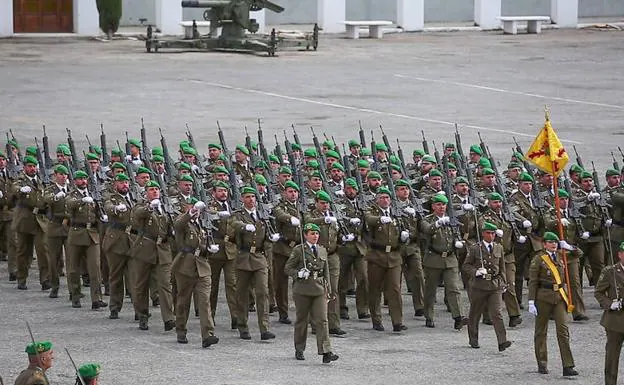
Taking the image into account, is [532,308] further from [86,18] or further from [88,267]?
[86,18]

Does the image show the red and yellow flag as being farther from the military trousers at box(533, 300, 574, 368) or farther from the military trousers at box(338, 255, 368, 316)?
Result: the military trousers at box(533, 300, 574, 368)

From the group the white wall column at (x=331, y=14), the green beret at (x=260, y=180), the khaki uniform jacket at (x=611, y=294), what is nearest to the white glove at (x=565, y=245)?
the khaki uniform jacket at (x=611, y=294)

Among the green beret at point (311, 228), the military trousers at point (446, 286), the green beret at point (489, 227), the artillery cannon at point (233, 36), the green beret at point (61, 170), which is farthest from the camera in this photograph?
the artillery cannon at point (233, 36)

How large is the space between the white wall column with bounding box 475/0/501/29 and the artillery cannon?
28.6 ft

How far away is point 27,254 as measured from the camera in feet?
61.6

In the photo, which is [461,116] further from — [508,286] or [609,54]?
[508,286]

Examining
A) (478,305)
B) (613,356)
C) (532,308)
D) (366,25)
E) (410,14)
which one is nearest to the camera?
(613,356)

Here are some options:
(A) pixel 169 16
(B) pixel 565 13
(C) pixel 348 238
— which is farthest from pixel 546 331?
(B) pixel 565 13

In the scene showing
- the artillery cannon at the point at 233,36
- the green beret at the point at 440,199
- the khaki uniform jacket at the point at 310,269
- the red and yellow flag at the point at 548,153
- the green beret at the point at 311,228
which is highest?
the artillery cannon at the point at 233,36

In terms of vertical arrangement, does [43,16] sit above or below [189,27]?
above

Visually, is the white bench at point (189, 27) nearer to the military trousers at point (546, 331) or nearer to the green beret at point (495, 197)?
the green beret at point (495, 197)

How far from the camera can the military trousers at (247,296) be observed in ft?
53.3

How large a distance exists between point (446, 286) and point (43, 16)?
32.3 m

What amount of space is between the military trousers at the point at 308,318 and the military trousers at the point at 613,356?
2.55m
